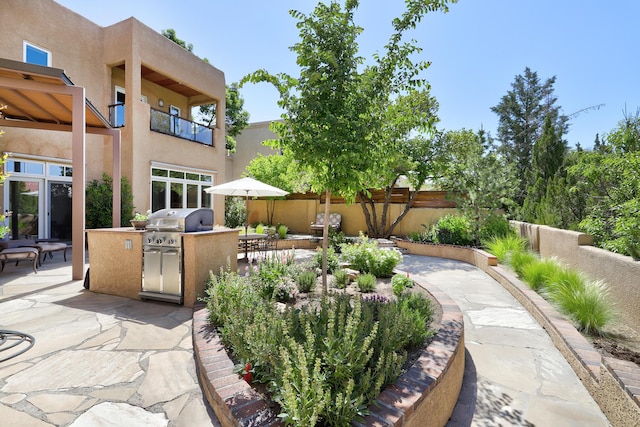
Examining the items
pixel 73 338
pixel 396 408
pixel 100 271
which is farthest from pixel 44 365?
pixel 396 408

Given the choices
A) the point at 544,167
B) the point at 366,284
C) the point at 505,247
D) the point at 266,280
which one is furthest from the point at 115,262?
the point at 544,167

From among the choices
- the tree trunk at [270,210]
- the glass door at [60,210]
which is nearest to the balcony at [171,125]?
the glass door at [60,210]

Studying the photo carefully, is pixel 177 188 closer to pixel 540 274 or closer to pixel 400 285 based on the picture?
pixel 400 285

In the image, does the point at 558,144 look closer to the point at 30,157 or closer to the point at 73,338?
the point at 73,338

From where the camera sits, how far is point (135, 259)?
4621 mm

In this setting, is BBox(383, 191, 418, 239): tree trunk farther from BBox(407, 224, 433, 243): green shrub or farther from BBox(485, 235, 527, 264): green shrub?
BBox(485, 235, 527, 264): green shrub

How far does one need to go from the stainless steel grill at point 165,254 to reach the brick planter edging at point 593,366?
4.46 metres

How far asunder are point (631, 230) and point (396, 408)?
13.9 feet

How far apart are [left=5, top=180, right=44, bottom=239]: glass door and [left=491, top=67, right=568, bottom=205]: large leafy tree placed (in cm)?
2673

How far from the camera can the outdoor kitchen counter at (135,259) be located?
4203mm

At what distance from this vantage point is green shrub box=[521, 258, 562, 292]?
4.95m

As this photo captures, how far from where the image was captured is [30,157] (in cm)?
871

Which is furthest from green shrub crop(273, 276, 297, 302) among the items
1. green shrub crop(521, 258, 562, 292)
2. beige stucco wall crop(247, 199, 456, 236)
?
beige stucco wall crop(247, 199, 456, 236)

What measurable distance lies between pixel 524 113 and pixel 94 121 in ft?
92.0
